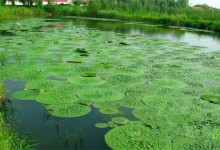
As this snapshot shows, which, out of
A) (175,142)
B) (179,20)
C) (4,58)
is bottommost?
(175,142)

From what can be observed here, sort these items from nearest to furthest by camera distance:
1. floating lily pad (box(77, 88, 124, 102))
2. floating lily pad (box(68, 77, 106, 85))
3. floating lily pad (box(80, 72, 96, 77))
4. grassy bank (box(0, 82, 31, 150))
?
grassy bank (box(0, 82, 31, 150)) → floating lily pad (box(77, 88, 124, 102)) → floating lily pad (box(68, 77, 106, 85)) → floating lily pad (box(80, 72, 96, 77))

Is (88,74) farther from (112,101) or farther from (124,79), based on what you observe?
(112,101)

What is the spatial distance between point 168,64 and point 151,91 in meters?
2.13

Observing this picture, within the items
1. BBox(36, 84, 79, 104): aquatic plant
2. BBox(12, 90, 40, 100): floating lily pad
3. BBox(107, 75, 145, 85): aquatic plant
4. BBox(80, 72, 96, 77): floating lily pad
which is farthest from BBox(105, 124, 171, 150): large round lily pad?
BBox(80, 72, 96, 77): floating lily pad

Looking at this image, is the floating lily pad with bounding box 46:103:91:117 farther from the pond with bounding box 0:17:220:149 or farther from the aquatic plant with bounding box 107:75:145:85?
the aquatic plant with bounding box 107:75:145:85

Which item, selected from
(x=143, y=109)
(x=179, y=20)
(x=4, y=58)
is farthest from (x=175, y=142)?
(x=179, y=20)

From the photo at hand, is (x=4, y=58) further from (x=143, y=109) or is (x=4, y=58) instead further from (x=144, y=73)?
(x=143, y=109)

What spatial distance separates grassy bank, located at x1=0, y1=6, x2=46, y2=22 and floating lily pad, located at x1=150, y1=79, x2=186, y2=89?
14.7 meters

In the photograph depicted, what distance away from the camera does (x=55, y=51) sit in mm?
7430

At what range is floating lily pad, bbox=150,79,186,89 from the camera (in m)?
4.68

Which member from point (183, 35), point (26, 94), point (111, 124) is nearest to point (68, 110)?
point (111, 124)

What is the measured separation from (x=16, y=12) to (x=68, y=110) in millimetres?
18786

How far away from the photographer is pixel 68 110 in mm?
3574

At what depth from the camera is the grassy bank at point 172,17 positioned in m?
17.0
